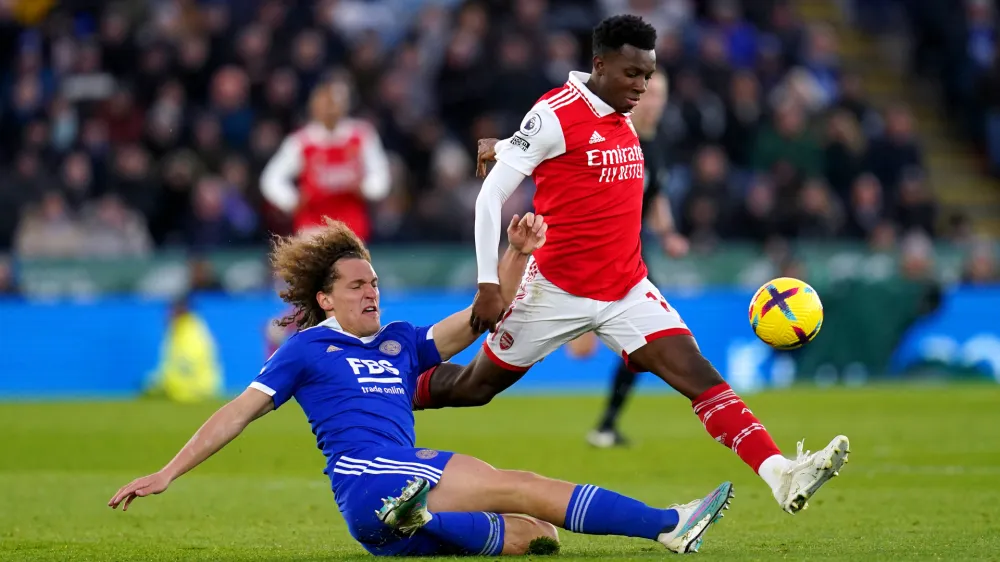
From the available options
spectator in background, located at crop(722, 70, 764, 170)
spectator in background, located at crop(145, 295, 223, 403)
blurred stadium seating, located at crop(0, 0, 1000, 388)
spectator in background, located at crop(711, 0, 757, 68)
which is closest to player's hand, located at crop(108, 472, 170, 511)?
spectator in background, located at crop(145, 295, 223, 403)

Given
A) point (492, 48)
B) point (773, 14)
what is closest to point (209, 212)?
point (492, 48)

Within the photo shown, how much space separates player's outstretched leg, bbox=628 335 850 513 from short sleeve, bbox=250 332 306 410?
156cm

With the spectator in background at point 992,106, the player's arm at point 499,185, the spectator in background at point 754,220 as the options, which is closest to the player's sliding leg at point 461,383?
the player's arm at point 499,185

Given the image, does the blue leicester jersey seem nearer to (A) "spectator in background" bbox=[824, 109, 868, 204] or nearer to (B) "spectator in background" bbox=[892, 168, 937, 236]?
(B) "spectator in background" bbox=[892, 168, 937, 236]

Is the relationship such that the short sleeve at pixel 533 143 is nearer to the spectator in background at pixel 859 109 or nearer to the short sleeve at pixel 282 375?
the short sleeve at pixel 282 375

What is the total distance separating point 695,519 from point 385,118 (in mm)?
13802

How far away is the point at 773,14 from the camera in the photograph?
888 inches

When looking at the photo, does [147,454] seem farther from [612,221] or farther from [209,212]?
[209,212]

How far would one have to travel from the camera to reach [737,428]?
20.4 ft

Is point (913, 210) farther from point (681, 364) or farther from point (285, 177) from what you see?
point (681, 364)

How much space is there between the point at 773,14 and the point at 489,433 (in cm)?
1226

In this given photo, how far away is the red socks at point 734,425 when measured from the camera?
240 inches

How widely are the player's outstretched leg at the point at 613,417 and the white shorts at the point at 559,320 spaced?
12.6 ft

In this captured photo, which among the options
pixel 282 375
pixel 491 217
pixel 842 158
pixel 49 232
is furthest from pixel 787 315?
pixel 842 158
